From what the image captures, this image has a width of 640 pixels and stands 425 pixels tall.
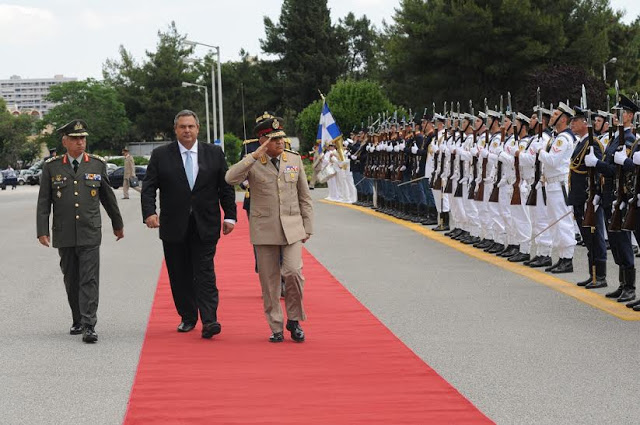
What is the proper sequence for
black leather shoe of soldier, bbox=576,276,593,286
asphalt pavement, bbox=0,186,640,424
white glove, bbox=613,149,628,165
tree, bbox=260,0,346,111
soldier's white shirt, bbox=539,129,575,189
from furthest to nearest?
tree, bbox=260,0,346,111 < soldier's white shirt, bbox=539,129,575,189 < black leather shoe of soldier, bbox=576,276,593,286 < white glove, bbox=613,149,628,165 < asphalt pavement, bbox=0,186,640,424

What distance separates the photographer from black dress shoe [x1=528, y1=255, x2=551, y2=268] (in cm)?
A: 1509

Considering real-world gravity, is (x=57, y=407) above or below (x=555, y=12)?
below

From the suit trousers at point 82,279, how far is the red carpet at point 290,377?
0.55 m

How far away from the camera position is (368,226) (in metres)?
23.3

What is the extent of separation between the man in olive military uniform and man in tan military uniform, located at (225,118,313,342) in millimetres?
1327

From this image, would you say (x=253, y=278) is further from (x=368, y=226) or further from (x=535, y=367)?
(x=368, y=226)

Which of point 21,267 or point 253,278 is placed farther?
point 21,267

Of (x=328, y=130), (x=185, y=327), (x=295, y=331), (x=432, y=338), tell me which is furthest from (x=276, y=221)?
(x=328, y=130)

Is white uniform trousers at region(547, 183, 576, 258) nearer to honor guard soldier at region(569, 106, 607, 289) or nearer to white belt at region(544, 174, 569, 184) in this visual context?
white belt at region(544, 174, 569, 184)

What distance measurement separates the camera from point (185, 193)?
982 centimetres

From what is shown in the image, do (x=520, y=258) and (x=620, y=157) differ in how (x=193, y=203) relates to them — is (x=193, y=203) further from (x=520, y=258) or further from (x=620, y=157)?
(x=520, y=258)

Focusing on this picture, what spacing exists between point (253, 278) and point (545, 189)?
3.84 m

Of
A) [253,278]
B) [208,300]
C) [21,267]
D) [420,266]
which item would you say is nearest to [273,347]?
[208,300]

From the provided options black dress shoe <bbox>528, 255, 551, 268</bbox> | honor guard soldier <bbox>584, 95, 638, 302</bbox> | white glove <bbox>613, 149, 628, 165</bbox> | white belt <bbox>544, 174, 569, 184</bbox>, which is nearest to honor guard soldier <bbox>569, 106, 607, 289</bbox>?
honor guard soldier <bbox>584, 95, 638, 302</bbox>
